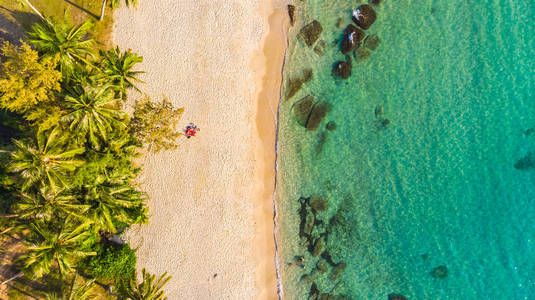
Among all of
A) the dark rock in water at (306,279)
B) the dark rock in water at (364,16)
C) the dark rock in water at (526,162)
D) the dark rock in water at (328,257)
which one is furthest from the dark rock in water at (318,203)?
the dark rock in water at (526,162)

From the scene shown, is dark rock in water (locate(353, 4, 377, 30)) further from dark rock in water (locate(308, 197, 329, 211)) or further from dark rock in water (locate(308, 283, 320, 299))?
dark rock in water (locate(308, 283, 320, 299))

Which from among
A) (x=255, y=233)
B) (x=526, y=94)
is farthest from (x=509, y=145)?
(x=255, y=233)

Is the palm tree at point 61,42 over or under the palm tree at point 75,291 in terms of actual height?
over

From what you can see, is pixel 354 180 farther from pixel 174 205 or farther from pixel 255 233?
pixel 174 205

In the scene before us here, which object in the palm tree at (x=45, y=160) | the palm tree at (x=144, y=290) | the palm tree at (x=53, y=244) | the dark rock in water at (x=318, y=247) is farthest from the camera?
the dark rock in water at (x=318, y=247)

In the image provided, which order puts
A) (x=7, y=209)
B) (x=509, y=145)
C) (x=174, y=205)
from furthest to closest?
(x=509, y=145) → (x=174, y=205) → (x=7, y=209)

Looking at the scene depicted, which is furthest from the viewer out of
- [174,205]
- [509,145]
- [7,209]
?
[509,145]

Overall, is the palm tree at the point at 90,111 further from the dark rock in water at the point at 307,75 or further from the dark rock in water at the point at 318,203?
the dark rock in water at the point at 318,203
